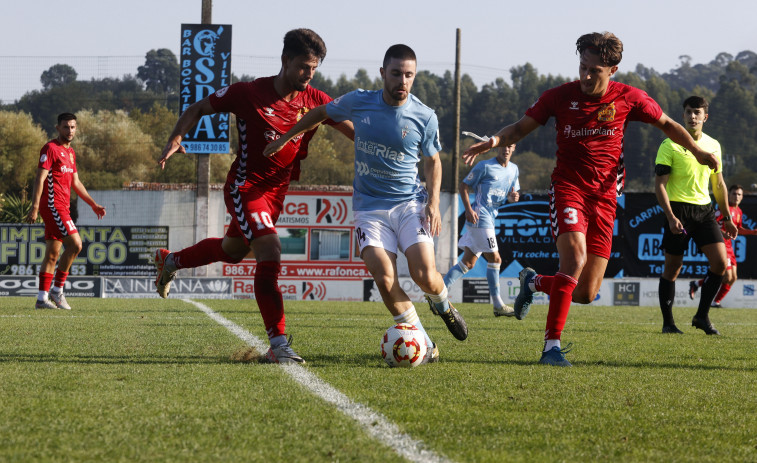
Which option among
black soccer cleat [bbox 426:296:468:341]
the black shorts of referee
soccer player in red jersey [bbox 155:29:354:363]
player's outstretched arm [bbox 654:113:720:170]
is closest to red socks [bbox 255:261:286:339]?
soccer player in red jersey [bbox 155:29:354:363]

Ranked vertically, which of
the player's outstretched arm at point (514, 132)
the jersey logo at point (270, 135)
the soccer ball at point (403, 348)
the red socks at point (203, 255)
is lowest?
the soccer ball at point (403, 348)

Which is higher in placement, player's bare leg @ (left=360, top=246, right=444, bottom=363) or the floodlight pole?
the floodlight pole

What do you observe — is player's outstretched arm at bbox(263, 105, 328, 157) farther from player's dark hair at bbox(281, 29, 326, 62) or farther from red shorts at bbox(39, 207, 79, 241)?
red shorts at bbox(39, 207, 79, 241)

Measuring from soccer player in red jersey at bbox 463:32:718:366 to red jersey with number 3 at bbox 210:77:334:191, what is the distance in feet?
4.52

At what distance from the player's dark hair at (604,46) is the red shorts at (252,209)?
7.90 feet

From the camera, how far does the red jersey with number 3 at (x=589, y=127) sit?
6.23 m

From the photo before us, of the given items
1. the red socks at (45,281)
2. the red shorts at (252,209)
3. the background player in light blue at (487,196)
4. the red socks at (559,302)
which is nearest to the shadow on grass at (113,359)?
the red shorts at (252,209)

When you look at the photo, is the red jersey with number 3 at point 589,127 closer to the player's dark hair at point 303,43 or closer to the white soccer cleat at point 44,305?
the player's dark hair at point 303,43

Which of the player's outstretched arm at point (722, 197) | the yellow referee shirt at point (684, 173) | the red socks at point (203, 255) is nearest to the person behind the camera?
the red socks at point (203, 255)

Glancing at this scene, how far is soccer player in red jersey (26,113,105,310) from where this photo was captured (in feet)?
36.2

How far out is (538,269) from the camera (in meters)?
22.0

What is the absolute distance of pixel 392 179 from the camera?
19.1 ft

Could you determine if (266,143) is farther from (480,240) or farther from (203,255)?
(480,240)

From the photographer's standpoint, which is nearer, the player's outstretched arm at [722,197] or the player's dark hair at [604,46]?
the player's dark hair at [604,46]
